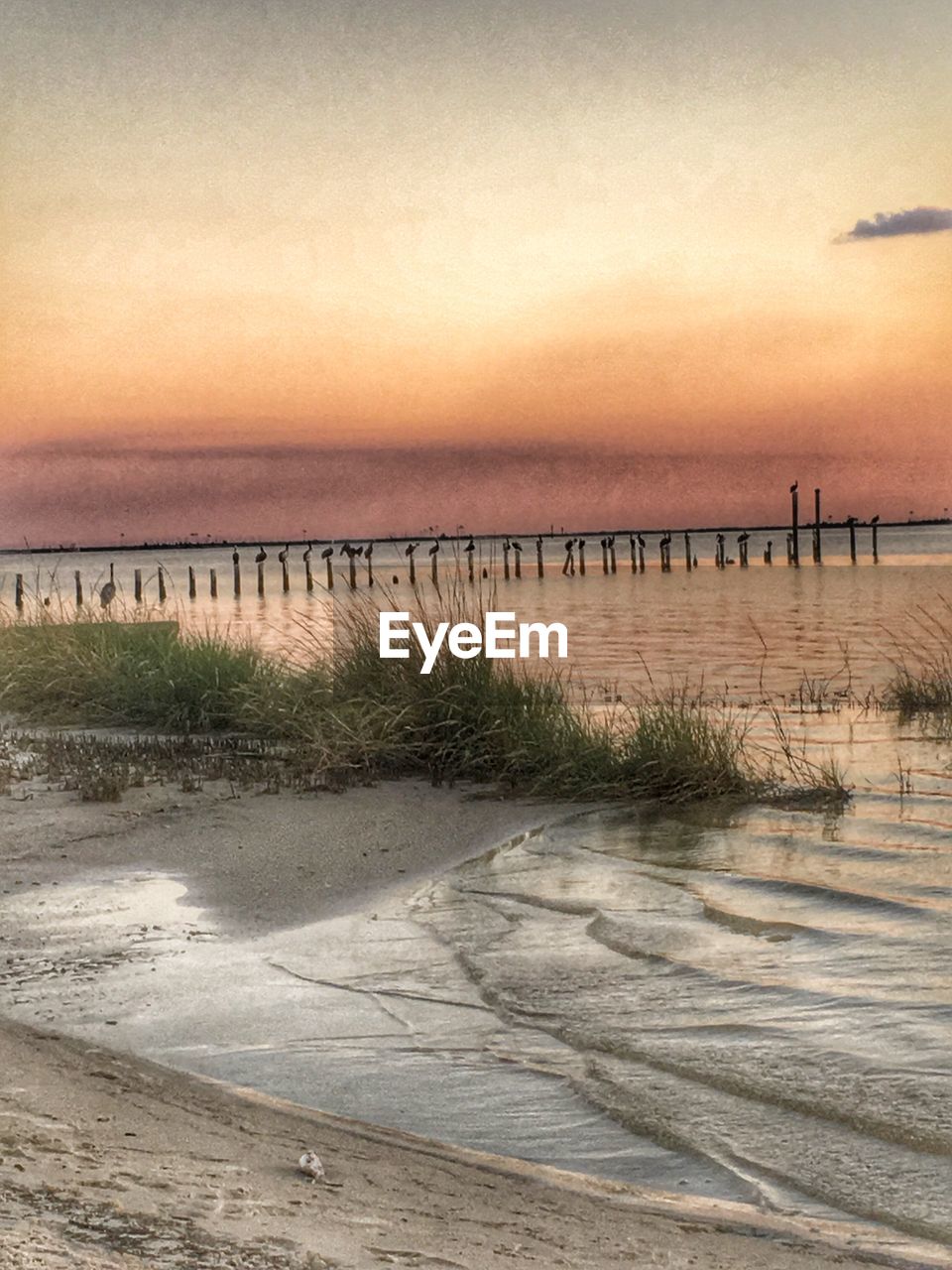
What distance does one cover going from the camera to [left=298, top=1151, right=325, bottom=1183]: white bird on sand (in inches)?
154

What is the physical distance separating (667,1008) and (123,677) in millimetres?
11240

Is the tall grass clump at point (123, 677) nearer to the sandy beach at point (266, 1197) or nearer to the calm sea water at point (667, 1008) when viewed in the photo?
the calm sea water at point (667, 1008)

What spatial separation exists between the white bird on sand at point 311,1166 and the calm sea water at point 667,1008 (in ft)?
2.61

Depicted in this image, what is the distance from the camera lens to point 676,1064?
540cm

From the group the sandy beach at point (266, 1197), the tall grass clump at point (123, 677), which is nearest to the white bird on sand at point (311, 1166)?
the sandy beach at point (266, 1197)

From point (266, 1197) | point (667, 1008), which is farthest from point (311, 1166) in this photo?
point (667, 1008)

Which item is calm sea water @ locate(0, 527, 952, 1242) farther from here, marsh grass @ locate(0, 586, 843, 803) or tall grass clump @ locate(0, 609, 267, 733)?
tall grass clump @ locate(0, 609, 267, 733)

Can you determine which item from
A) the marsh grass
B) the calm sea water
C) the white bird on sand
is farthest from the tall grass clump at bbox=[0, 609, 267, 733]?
the white bird on sand

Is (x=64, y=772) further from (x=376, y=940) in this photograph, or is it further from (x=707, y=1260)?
(x=707, y=1260)

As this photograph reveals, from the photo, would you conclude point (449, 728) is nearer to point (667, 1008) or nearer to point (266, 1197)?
point (667, 1008)

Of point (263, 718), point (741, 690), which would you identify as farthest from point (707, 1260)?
point (741, 690)

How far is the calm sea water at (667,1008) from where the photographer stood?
4645mm

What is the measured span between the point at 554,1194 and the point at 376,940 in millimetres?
3323

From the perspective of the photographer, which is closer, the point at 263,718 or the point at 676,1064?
the point at 676,1064
